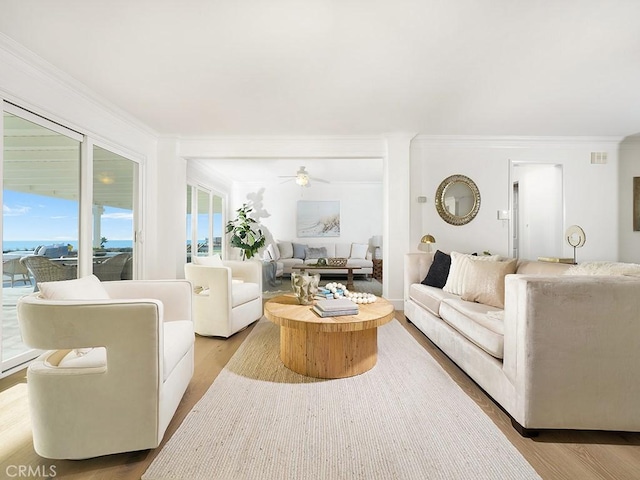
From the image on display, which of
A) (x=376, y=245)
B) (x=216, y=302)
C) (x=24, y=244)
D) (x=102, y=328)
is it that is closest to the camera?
(x=102, y=328)

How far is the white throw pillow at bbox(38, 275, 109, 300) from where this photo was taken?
1.51 meters

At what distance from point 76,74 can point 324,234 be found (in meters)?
5.67

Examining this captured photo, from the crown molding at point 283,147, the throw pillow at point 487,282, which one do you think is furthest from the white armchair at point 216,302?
the throw pillow at point 487,282

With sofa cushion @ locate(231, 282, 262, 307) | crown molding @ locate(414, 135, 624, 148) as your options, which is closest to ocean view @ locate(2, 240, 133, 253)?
sofa cushion @ locate(231, 282, 262, 307)

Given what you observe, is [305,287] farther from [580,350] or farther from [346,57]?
[346,57]

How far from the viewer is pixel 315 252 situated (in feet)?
24.3

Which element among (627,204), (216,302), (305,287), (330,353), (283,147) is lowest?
(330,353)

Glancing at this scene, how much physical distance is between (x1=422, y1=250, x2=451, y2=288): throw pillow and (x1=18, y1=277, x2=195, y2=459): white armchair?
2823 millimetres

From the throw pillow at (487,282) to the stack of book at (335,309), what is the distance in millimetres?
1196

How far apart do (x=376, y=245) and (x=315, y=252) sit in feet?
4.98

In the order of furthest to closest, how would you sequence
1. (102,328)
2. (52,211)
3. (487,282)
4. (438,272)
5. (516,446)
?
1. (438,272)
2. (52,211)
3. (487,282)
4. (516,446)
5. (102,328)

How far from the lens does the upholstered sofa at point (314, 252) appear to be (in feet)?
23.1

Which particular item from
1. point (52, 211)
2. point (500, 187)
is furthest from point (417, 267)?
point (52, 211)

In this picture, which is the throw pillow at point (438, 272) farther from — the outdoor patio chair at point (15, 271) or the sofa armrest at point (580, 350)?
the outdoor patio chair at point (15, 271)
